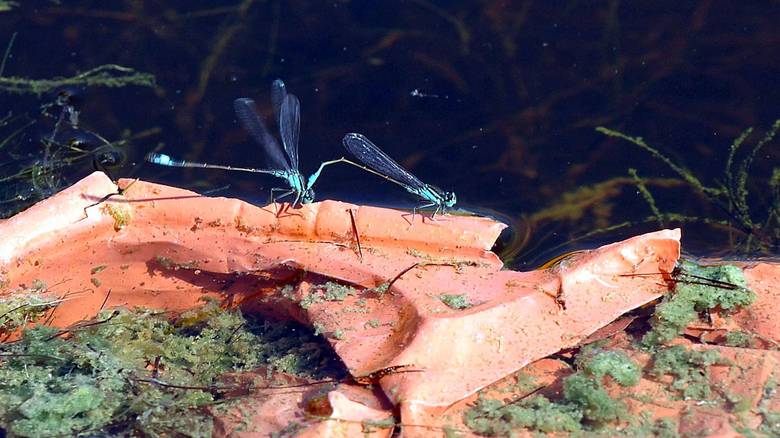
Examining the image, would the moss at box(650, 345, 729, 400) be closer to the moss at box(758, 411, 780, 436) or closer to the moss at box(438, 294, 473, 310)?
the moss at box(758, 411, 780, 436)

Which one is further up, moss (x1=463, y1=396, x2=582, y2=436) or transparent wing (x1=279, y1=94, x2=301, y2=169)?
transparent wing (x1=279, y1=94, x2=301, y2=169)

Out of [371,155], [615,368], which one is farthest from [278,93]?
[615,368]

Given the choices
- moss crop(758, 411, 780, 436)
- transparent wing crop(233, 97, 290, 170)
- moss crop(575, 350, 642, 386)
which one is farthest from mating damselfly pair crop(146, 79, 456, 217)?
moss crop(758, 411, 780, 436)

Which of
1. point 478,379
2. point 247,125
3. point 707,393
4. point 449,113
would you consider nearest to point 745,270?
point 707,393

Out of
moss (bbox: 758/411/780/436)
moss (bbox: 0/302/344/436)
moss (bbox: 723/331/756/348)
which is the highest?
moss (bbox: 723/331/756/348)

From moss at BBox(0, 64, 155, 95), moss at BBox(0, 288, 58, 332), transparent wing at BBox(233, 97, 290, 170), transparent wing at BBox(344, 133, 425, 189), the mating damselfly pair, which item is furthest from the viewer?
moss at BBox(0, 64, 155, 95)

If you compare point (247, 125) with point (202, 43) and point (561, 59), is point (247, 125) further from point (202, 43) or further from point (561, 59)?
point (561, 59)

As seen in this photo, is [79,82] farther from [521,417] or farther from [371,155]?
[521,417]
